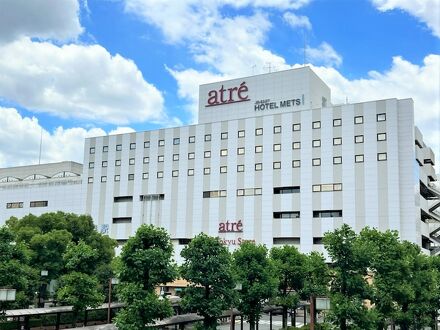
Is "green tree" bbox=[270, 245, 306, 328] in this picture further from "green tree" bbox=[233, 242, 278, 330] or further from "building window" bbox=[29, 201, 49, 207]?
"building window" bbox=[29, 201, 49, 207]

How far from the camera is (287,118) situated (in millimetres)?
68125

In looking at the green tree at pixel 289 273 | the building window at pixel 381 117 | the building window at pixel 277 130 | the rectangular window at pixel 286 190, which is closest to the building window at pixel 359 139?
the building window at pixel 381 117

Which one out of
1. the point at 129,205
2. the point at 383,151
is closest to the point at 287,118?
the point at 383,151

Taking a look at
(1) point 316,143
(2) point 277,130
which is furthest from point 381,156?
(2) point 277,130

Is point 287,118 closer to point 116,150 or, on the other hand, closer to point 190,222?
point 190,222

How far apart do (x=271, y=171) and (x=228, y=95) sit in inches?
551

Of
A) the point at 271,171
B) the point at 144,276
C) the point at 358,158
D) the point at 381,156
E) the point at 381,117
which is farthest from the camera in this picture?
the point at 271,171

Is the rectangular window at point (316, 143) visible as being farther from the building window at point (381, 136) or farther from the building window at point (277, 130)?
the building window at point (381, 136)

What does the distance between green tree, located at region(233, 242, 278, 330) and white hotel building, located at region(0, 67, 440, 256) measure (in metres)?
30.3

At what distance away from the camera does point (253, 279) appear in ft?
111

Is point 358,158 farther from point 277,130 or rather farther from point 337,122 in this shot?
point 277,130

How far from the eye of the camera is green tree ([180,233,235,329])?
95.9 feet

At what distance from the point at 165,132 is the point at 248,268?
45.9 metres

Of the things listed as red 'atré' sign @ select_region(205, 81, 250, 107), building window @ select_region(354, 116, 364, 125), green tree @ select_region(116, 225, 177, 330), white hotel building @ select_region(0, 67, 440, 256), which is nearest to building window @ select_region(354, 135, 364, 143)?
white hotel building @ select_region(0, 67, 440, 256)
